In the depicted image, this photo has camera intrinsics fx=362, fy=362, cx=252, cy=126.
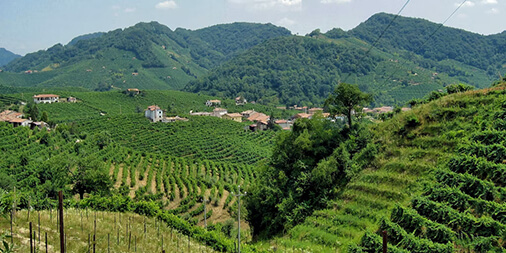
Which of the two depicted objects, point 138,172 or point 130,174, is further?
point 138,172

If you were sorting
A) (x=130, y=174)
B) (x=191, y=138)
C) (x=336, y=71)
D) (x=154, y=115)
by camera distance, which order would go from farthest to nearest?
1. (x=336, y=71)
2. (x=154, y=115)
3. (x=191, y=138)
4. (x=130, y=174)

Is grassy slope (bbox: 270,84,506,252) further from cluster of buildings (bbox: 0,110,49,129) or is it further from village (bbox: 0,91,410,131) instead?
cluster of buildings (bbox: 0,110,49,129)

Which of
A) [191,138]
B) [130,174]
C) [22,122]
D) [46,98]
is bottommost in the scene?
[130,174]

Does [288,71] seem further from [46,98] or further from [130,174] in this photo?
[130,174]

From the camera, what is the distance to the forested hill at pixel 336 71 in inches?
5664

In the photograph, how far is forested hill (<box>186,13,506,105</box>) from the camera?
144m

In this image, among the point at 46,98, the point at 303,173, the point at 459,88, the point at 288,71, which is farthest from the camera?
the point at 288,71

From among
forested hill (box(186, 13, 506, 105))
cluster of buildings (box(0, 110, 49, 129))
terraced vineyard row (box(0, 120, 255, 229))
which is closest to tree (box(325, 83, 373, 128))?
terraced vineyard row (box(0, 120, 255, 229))

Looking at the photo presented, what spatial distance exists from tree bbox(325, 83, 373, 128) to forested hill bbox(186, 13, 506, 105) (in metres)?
110

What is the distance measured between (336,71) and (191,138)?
113979mm

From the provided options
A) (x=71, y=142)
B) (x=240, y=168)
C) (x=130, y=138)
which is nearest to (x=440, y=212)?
(x=240, y=168)

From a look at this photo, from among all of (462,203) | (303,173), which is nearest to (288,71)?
(303,173)

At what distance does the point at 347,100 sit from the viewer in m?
24.6

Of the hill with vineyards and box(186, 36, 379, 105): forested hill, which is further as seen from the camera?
box(186, 36, 379, 105): forested hill
